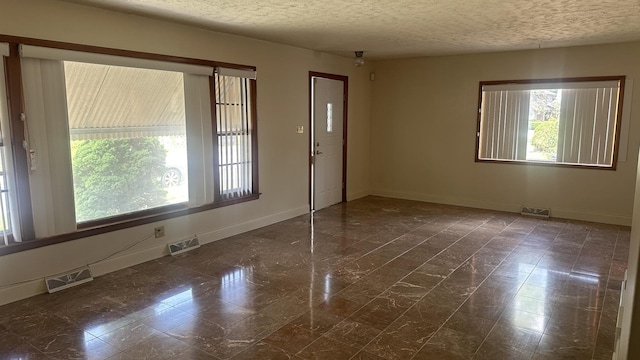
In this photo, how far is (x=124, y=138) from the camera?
406 cm

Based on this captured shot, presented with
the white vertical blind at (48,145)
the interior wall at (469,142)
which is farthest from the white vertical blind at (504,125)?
the white vertical blind at (48,145)

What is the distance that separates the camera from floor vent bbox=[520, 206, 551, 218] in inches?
247

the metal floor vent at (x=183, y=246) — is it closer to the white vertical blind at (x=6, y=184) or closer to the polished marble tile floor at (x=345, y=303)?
the polished marble tile floor at (x=345, y=303)

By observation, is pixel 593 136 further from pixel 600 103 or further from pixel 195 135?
pixel 195 135

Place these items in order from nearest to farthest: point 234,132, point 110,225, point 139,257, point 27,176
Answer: point 27,176
point 110,225
point 139,257
point 234,132

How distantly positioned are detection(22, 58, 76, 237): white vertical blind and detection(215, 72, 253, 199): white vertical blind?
1670mm

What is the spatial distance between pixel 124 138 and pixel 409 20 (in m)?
3.05

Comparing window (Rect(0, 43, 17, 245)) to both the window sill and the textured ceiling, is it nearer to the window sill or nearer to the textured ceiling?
the window sill

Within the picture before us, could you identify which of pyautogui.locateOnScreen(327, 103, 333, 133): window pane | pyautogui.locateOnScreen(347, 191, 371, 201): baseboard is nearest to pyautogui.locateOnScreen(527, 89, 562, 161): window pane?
pyautogui.locateOnScreen(347, 191, 371, 201): baseboard

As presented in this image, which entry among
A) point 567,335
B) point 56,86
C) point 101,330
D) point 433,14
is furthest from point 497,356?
point 56,86

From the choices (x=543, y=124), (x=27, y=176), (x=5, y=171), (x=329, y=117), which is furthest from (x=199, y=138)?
(x=543, y=124)

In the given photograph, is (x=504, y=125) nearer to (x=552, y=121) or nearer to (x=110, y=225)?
(x=552, y=121)

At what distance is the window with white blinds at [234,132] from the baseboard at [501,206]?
3.22 metres

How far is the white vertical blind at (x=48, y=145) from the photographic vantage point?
3.37 m
